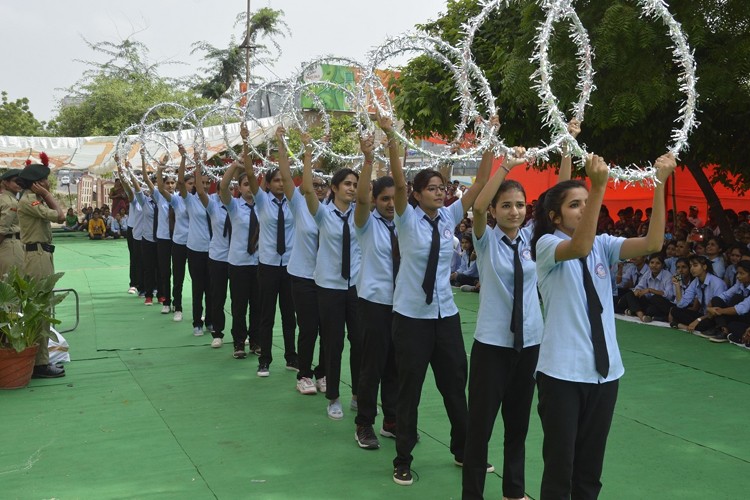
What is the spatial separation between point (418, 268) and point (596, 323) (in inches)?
55.7

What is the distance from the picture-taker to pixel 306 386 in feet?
20.9

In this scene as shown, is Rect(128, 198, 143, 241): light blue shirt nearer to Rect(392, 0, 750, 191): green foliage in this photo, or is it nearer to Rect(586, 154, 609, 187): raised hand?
Rect(392, 0, 750, 191): green foliage

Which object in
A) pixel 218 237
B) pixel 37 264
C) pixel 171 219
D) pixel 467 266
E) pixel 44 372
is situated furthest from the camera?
pixel 467 266

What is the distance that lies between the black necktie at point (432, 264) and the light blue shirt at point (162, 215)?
264 inches

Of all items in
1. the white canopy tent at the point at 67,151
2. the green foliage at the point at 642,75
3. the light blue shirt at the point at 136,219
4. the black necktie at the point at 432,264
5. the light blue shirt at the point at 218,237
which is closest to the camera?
the black necktie at the point at 432,264

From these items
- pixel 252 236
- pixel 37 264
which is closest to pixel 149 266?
pixel 37 264

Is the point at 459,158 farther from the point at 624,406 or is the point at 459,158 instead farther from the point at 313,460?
the point at 624,406

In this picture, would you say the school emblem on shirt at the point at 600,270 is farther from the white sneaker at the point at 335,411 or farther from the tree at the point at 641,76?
the tree at the point at 641,76

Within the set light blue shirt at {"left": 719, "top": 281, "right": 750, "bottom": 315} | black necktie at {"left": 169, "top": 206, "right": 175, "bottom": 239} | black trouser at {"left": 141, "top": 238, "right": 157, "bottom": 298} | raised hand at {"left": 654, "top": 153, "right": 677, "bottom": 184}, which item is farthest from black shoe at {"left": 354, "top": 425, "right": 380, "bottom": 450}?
black trouser at {"left": 141, "top": 238, "right": 157, "bottom": 298}

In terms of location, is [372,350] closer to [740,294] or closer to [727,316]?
[727,316]

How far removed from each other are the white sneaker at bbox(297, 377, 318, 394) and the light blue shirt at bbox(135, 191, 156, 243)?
Answer: 18.8ft

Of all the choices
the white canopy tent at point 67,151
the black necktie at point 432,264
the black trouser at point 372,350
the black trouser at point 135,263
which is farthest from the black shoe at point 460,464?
the white canopy tent at point 67,151

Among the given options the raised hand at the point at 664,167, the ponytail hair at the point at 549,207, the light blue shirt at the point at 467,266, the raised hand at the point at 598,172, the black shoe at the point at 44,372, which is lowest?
the black shoe at the point at 44,372

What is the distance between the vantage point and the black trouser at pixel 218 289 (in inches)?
324
